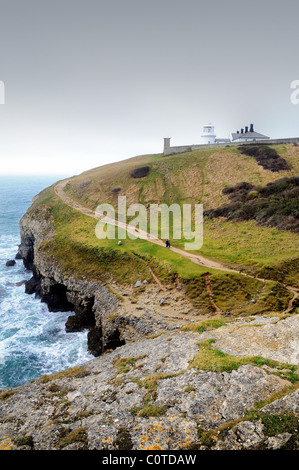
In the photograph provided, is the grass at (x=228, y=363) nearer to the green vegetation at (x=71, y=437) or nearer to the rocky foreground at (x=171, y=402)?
the rocky foreground at (x=171, y=402)

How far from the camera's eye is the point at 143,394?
14484 mm

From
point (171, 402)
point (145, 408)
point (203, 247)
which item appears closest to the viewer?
point (145, 408)

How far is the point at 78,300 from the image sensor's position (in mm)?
36688

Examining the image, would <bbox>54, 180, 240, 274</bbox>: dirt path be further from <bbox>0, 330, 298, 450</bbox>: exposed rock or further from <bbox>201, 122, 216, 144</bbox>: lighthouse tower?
<bbox>201, 122, 216, 144</bbox>: lighthouse tower

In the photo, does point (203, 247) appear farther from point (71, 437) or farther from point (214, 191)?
point (71, 437)

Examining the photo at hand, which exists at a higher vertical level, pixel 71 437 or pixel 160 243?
pixel 160 243

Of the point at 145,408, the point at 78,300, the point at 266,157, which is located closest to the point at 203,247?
the point at 78,300

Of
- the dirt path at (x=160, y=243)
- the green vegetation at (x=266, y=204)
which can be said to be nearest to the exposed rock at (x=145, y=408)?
the dirt path at (x=160, y=243)

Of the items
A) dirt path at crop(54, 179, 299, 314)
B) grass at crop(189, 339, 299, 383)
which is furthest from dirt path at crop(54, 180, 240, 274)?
grass at crop(189, 339, 299, 383)

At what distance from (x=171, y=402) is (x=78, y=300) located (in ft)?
85.8

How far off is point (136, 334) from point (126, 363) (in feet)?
23.6

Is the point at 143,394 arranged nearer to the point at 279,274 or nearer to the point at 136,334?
Result: the point at 136,334

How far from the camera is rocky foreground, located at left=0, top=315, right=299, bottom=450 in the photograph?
10.4 m
